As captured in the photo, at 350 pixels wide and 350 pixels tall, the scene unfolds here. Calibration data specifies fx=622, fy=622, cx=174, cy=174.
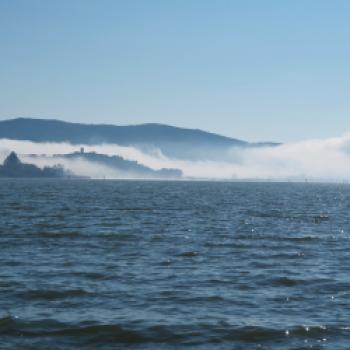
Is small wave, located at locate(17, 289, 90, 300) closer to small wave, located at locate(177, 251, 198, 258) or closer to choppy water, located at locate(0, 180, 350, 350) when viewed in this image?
choppy water, located at locate(0, 180, 350, 350)

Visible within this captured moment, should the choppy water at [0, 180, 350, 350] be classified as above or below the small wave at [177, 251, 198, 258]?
below

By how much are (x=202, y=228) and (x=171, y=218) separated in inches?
475

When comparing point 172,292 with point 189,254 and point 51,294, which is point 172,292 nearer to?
point 51,294

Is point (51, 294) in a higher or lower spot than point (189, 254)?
lower

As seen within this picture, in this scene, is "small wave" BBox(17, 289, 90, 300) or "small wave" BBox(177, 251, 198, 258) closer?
"small wave" BBox(17, 289, 90, 300)

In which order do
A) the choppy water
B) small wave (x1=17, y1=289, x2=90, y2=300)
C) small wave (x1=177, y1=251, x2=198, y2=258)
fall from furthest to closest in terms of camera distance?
small wave (x1=177, y1=251, x2=198, y2=258), small wave (x1=17, y1=289, x2=90, y2=300), the choppy water

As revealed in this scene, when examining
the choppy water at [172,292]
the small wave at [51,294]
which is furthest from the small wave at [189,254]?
the small wave at [51,294]

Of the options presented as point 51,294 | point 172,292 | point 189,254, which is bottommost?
point 51,294

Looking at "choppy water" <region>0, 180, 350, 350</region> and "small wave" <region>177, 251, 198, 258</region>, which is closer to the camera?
"choppy water" <region>0, 180, 350, 350</region>

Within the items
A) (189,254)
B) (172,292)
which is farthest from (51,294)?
(189,254)

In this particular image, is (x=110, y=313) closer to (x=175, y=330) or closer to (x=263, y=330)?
(x=175, y=330)

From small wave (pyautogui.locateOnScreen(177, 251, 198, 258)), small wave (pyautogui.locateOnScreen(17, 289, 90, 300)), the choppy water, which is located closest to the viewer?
the choppy water

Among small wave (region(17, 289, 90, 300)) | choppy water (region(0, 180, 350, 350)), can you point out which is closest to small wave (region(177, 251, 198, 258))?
choppy water (region(0, 180, 350, 350))

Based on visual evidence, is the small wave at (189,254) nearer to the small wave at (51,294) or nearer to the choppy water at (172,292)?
the choppy water at (172,292)
